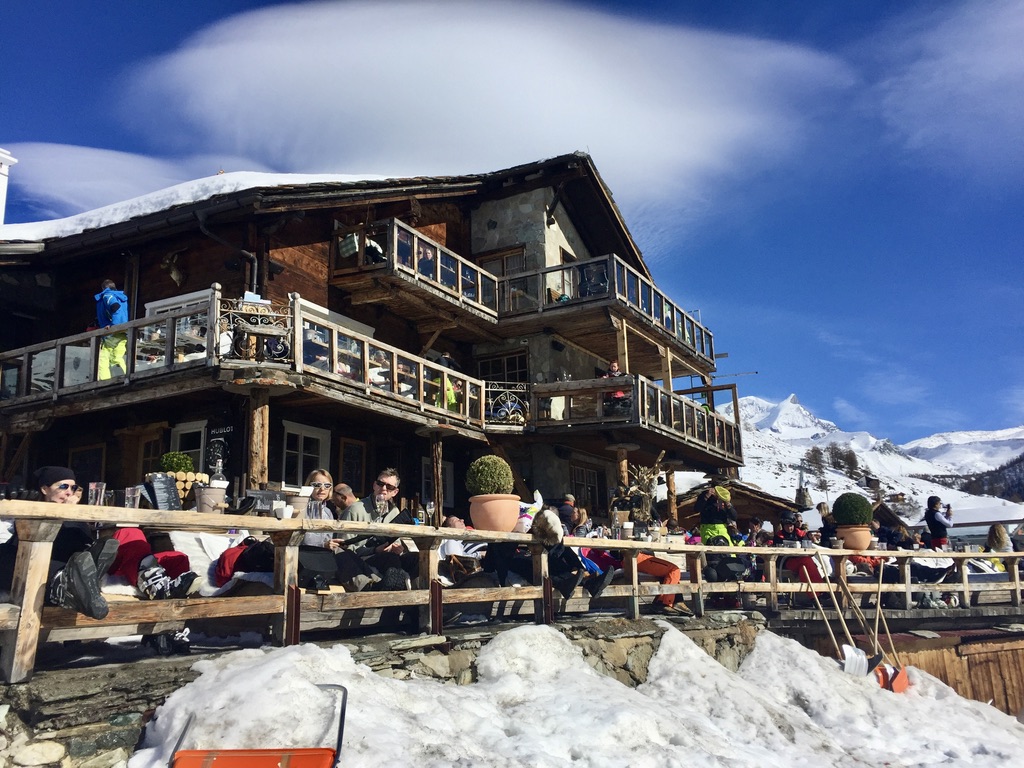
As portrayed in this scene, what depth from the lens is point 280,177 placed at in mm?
19281

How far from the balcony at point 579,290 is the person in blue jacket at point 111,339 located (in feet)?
28.4

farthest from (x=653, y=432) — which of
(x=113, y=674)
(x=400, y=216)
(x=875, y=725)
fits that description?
(x=113, y=674)

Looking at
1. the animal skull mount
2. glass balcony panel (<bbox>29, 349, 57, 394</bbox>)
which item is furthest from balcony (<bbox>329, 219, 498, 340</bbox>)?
glass balcony panel (<bbox>29, 349, 57, 394</bbox>)

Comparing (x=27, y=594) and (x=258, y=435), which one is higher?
(x=258, y=435)

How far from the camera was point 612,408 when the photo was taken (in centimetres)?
1931

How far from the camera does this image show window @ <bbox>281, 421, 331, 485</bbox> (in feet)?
51.5

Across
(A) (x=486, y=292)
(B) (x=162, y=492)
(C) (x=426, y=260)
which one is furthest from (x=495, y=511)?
(A) (x=486, y=292)

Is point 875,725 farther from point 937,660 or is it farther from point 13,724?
point 13,724

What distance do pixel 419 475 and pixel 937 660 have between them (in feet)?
34.1

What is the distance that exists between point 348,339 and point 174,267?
3.71m

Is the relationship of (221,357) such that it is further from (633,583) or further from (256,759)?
A: (256,759)

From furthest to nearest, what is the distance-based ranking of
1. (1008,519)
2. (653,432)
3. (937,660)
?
→ (1008,519) → (653,432) → (937,660)

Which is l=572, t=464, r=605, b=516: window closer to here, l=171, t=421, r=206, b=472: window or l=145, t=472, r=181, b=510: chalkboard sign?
l=171, t=421, r=206, b=472: window

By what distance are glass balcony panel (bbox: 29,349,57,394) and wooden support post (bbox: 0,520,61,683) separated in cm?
1168
